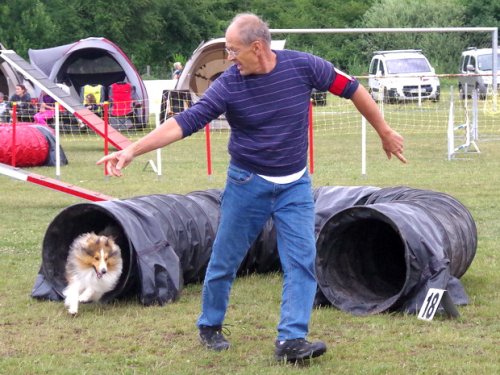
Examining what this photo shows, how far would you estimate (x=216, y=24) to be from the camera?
151ft

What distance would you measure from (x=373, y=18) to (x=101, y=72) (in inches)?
750

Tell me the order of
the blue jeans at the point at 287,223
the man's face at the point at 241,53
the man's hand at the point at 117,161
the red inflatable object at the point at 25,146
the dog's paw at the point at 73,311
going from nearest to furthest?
1. the man's hand at the point at 117,161
2. the man's face at the point at 241,53
3. the blue jeans at the point at 287,223
4. the dog's paw at the point at 73,311
5. the red inflatable object at the point at 25,146

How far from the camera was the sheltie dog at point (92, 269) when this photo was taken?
6414mm

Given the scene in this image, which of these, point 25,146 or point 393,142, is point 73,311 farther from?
point 25,146

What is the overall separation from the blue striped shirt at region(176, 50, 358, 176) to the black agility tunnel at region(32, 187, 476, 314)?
1446mm

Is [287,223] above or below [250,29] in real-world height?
below

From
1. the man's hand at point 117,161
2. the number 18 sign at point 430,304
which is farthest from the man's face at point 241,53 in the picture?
the number 18 sign at point 430,304

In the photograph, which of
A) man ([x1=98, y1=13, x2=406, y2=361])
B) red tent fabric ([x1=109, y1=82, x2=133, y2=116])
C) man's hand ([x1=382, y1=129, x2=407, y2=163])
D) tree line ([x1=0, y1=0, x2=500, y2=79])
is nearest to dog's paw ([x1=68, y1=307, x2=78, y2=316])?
man ([x1=98, y1=13, x2=406, y2=361])

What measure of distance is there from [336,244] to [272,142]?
1909 mm

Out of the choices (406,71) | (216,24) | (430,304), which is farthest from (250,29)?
(216,24)

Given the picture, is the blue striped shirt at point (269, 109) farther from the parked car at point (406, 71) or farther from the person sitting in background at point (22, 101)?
the parked car at point (406, 71)

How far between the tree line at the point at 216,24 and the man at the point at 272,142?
3177 cm

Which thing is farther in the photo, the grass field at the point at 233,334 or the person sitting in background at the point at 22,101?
the person sitting in background at the point at 22,101

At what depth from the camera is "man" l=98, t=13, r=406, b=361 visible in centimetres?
482
